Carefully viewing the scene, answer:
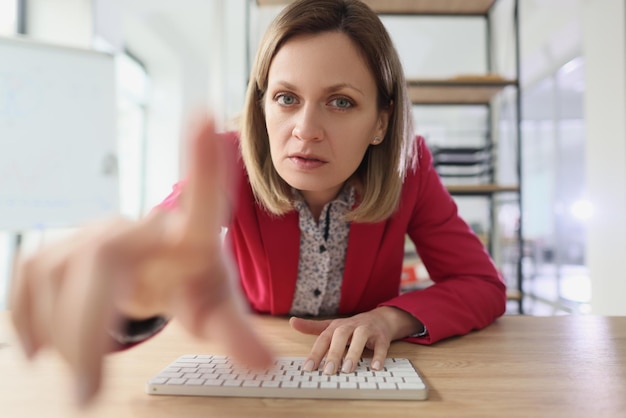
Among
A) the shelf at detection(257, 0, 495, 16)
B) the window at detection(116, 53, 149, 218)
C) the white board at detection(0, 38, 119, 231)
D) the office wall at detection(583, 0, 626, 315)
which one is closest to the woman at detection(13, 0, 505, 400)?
the white board at detection(0, 38, 119, 231)

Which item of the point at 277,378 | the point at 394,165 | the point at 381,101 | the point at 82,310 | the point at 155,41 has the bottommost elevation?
the point at 277,378

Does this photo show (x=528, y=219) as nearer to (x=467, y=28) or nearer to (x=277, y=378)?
(x=467, y=28)

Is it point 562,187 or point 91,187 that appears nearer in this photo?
point 91,187

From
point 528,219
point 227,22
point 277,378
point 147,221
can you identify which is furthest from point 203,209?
point 528,219

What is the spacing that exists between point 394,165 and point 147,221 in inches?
26.3

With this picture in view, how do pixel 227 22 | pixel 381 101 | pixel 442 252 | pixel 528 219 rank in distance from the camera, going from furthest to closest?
pixel 528 219
pixel 227 22
pixel 442 252
pixel 381 101

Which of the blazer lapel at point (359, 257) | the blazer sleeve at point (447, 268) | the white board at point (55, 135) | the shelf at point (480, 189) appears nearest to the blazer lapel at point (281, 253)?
the blazer lapel at point (359, 257)

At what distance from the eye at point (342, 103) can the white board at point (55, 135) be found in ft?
3.69

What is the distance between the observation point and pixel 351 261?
92cm

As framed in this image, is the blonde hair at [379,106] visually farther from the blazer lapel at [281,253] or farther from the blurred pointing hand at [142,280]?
the blurred pointing hand at [142,280]

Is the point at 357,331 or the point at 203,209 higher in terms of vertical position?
the point at 203,209

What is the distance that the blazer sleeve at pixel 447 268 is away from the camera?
0.75 m

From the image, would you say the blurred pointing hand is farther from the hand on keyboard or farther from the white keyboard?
the hand on keyboard

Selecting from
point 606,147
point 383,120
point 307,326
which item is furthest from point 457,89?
point 307,326
